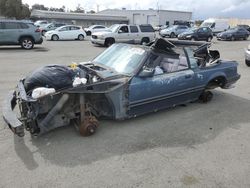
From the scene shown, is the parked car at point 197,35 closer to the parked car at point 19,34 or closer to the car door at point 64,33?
the car door at point 64,33

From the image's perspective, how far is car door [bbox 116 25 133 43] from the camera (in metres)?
19.7

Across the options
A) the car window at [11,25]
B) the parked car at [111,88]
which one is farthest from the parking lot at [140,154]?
the car window at [11,25]

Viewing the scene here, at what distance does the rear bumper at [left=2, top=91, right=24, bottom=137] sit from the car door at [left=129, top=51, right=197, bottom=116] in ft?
6.50

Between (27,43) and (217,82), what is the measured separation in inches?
553

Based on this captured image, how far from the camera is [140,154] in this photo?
408 cm

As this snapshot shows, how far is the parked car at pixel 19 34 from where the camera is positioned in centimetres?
1638

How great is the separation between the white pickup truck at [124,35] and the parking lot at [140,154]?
14.8 metres

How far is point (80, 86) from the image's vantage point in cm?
441

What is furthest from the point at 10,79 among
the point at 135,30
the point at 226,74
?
the point at 135,30

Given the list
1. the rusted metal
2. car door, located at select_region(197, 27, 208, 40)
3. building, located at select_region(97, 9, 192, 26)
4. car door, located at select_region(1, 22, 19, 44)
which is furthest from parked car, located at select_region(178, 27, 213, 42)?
building, located at select_region(97, 9, 192, 26)

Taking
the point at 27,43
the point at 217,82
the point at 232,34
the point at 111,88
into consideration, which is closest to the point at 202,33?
the point at 232,34

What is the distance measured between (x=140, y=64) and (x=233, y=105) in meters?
2.89

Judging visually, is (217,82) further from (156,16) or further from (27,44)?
(156,16)

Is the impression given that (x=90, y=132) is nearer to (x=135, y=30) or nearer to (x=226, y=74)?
(x=226, y=74)
